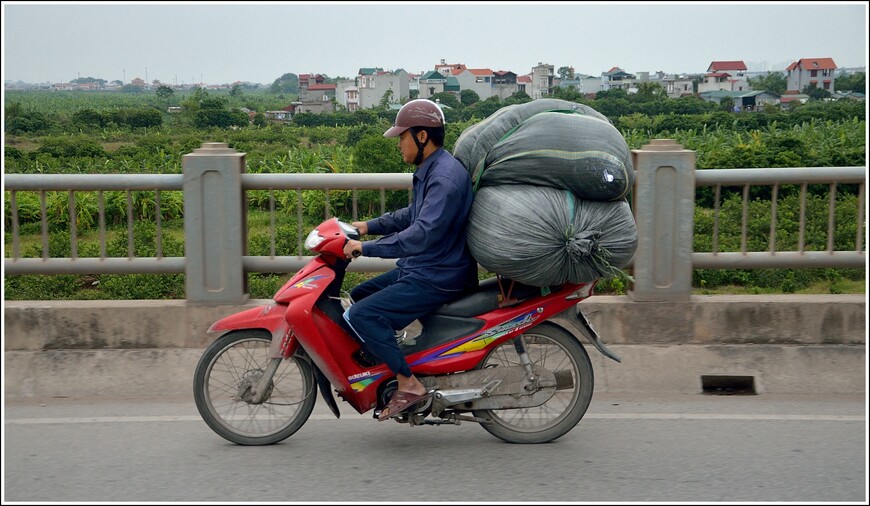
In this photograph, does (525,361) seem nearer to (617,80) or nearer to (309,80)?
(617,80)

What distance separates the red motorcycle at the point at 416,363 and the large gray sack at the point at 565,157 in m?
0.57

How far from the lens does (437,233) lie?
4938 mm

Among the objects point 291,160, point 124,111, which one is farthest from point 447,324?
point 124,111

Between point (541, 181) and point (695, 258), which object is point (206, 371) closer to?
point (541, 181)

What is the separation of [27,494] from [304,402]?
1.48m

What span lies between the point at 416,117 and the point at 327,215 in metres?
1.96

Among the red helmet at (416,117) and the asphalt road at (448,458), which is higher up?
the red helmet at (416,117)

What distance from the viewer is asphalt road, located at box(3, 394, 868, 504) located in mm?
4535

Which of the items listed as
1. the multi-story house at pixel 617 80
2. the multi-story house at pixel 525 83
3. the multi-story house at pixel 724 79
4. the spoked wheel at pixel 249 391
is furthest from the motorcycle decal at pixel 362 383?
the multi-story house at pixel 724 79

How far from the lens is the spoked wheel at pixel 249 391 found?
5.29 m

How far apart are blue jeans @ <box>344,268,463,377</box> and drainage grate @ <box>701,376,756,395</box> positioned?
2348mm

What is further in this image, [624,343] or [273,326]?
[624,343]

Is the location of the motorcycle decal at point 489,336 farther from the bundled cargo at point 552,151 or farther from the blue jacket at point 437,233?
the bundled cargo at point 552,151

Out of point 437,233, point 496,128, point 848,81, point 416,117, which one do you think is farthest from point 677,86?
point 437,233
